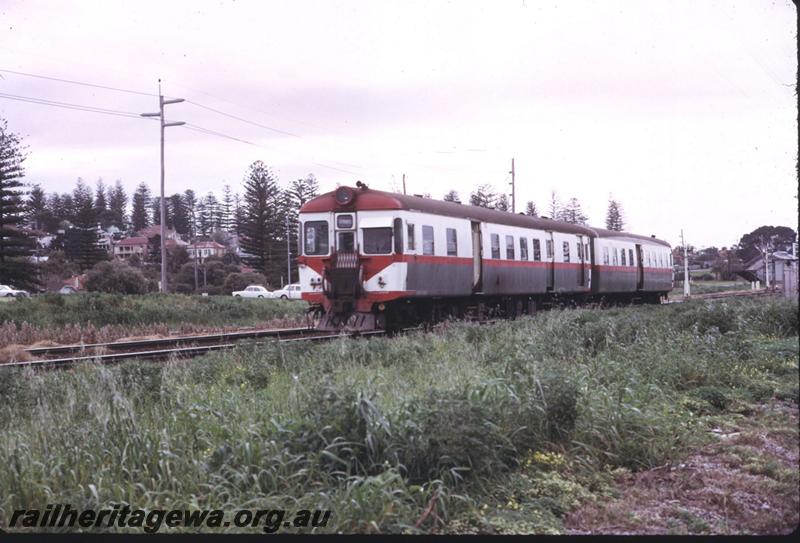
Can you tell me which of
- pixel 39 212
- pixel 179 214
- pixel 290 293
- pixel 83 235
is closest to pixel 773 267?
pixel 39 212

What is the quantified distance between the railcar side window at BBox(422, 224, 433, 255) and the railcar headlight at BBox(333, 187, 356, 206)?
1.74 meters

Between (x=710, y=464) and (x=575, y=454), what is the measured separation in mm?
1021

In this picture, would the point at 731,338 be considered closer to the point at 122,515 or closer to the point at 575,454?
the point at 575,454

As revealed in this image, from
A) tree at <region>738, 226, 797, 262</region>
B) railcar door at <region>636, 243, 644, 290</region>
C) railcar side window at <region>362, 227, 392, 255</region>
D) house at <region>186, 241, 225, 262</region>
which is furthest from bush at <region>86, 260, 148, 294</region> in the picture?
house at <region>186, 241, 225, 262</region>

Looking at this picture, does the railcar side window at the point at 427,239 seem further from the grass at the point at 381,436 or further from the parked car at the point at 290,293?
the parked car at the point at 290,293

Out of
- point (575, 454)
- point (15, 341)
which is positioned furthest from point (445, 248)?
point (575, 454)

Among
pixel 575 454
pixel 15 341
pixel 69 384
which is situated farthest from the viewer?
pixel 15 341

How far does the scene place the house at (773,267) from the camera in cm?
764

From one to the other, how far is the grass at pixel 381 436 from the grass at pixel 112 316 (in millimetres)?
10119

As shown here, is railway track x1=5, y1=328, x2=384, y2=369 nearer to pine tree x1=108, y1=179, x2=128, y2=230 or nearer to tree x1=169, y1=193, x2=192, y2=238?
pine tree x1=108, y1=179, x2=128, y2=230

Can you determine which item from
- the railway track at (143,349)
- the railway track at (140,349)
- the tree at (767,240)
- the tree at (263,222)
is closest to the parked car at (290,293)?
the tree at (263,222)

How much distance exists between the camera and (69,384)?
27.4ft

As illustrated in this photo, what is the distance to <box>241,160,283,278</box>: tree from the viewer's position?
6769 cm

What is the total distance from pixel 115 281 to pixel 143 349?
21.3 m
